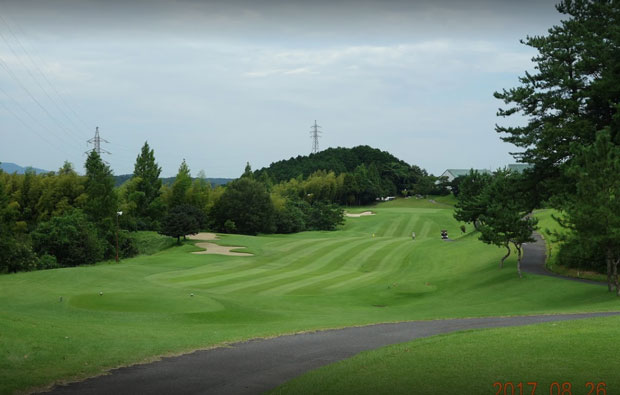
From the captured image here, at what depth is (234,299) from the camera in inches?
1018

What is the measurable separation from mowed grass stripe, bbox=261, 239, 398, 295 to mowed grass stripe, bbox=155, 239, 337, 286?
4.45m

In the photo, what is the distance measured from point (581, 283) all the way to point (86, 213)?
50.0 meters

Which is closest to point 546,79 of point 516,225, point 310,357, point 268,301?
point 516,225

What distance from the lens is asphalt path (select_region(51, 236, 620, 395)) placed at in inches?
406

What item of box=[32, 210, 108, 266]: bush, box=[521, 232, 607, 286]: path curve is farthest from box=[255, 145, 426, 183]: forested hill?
box=[521, 232, 607, 286]: path curve

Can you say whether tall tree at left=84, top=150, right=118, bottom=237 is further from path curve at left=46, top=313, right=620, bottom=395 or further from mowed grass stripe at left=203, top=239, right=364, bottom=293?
path curve at left=46, top=313, right=620, bottom=395

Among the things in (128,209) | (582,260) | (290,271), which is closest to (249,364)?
(582,260)

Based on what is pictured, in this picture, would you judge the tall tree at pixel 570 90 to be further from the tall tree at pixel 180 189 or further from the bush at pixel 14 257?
the tall tree at pixel 180 189

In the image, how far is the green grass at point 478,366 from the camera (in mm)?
9423

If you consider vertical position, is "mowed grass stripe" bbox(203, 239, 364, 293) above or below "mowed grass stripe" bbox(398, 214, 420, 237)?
below

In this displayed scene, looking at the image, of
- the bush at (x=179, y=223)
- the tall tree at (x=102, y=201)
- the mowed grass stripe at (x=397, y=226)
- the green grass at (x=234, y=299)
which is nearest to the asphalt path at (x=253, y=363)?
the green grass at (x=234, y=299)

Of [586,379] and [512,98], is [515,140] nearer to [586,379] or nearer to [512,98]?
[512,98]

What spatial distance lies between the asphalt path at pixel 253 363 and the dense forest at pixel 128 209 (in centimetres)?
3438

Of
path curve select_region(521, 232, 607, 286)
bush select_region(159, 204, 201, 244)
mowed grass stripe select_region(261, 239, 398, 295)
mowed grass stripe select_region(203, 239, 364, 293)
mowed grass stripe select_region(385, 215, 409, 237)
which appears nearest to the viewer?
path curve select_region(521, 232, 607, 286)
